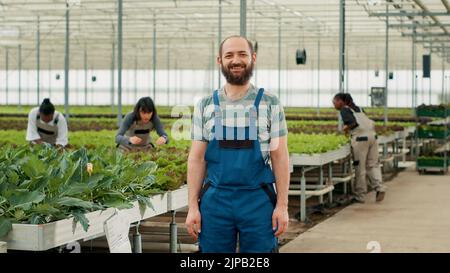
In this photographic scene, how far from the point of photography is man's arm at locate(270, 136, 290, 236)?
3143 millimetres

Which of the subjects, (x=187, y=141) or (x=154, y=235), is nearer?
(x=154, y=235)

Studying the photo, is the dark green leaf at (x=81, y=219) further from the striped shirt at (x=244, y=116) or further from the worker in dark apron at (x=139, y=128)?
the worker in dark apron at (x=139, y=128)

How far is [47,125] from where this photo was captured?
8.33 meters

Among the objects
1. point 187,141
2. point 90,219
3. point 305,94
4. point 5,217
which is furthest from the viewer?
point 305,94

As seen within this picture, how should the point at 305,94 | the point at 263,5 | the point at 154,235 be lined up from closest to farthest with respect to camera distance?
the point at 154,235 → the point at 263,5 → the point at 305,94

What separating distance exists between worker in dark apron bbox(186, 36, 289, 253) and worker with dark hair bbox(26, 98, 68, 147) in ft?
16.9

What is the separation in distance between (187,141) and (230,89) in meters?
6.05

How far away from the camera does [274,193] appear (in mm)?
3168

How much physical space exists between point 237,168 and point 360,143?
775 centimetres

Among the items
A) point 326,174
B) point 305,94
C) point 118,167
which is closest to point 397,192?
point 326,174

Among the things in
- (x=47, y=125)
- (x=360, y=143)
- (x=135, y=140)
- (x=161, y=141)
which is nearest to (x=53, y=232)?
(x=135, y=140)

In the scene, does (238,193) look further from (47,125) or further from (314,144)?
(314,144)

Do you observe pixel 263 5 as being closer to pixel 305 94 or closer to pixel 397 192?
pixel 397 192

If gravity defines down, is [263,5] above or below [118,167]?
above
